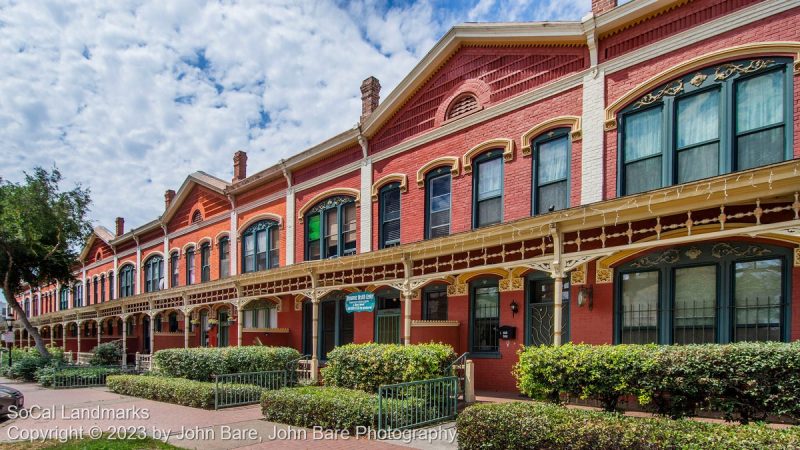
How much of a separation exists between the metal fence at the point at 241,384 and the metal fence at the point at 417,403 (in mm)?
4570

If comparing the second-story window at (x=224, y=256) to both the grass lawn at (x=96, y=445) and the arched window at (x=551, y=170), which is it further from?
the arched window at (x=551, y=170)

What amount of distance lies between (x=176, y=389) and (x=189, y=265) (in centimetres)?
1489

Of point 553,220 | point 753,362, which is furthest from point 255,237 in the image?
point 753,362

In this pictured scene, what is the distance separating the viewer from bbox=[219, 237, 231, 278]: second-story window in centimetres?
2571

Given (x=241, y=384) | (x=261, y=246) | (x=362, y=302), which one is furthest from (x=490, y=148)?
(x=261, y=246)

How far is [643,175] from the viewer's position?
1177 centimetres

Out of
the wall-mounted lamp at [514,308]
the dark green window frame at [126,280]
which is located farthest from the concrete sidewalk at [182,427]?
the dark green window frame at [126,280]

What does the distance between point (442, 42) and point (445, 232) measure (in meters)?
5.49

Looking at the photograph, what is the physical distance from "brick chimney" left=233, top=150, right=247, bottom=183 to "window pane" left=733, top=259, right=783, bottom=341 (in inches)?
852

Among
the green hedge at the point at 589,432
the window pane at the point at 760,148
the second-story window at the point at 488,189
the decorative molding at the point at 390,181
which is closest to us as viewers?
the green hedge at the point at 589,432

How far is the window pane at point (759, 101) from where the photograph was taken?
991cm

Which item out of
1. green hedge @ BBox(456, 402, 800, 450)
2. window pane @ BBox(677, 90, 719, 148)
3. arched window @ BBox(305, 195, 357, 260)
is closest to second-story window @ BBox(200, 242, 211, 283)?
arched window @ BBox(305, 195, 357, 260)

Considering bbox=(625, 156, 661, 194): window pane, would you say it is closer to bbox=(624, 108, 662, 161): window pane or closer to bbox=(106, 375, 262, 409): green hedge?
bbox=(624, 108, 662, 161): window pane

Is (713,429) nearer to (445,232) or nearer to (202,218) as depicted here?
(445,232)
